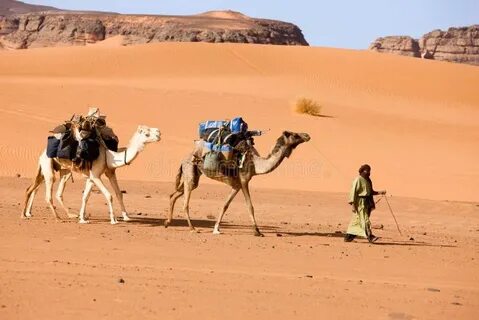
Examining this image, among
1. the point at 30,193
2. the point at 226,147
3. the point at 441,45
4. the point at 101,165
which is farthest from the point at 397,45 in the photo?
the point at 226,147

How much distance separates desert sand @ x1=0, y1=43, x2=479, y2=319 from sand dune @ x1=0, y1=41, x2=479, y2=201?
114 mm

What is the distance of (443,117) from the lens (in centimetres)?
3891

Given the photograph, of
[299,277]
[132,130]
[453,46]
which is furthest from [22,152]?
[453,46]

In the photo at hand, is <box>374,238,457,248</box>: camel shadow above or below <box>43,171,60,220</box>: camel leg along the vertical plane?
below

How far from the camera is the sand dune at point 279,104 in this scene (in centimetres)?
2569

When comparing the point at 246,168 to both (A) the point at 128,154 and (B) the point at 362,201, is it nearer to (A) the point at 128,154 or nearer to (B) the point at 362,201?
(B) the point at 362,201

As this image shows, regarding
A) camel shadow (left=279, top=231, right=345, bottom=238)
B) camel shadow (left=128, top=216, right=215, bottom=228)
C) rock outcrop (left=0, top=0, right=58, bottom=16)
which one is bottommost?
camel shadow (left=279, top=231, right=345, bottom=238)

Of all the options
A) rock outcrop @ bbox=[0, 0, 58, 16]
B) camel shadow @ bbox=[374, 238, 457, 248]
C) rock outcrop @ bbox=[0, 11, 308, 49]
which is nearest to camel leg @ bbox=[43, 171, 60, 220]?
camel shadow @ bbox=[374, 238, 457, 248]

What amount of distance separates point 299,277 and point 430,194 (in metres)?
14.2

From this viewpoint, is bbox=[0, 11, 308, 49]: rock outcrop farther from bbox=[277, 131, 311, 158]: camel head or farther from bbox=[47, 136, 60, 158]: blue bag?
bbox=[277, 131, 311, 158]: camel head

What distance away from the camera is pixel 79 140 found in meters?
14.6

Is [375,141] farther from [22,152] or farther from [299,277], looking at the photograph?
[299,277]

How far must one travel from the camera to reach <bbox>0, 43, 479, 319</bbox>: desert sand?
8.96 m

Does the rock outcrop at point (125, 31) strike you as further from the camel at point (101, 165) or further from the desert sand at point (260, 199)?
the camel at point (101, 165)
